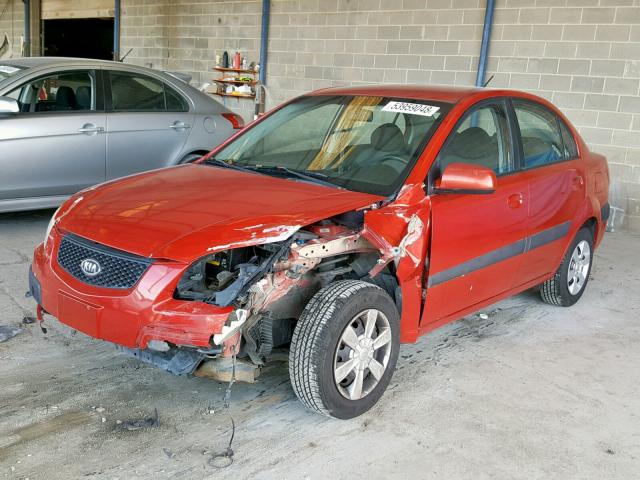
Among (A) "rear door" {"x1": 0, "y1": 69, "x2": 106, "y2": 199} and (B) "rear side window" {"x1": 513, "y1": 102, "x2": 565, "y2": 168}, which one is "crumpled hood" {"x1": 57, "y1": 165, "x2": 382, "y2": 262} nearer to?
(B) "rear side window" {"x1": 513, "y1": 102, "x2": 565, "y2": 168}

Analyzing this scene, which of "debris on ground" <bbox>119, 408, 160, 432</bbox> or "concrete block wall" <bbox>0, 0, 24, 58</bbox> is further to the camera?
"concrete block wall" <bbox>0, 0, 24, 58</bbox>

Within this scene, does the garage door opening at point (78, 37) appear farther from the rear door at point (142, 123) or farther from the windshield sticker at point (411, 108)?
the windshield sticker at point (411, 108)

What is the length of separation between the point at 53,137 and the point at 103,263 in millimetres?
3472

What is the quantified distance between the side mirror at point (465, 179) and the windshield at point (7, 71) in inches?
168

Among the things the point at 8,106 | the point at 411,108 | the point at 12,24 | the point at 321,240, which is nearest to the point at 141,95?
the point at 8,106

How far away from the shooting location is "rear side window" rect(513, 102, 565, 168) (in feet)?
13.3

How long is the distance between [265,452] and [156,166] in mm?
4224

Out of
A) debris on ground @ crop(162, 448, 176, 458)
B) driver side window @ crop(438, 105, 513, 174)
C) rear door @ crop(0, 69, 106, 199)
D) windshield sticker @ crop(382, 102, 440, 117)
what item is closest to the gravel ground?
debris on ground @ crop(162, 448, 176, 458)

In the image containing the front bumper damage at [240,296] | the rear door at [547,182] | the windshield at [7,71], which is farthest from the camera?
the windshield at [7,71]

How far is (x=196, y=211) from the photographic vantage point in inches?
116

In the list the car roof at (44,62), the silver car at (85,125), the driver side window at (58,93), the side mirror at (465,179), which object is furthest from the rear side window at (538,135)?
the car roof at (44,62)

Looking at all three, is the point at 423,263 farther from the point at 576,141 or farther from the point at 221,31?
the point at 221,31

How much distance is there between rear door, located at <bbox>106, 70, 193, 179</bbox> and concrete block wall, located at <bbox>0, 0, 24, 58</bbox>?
44.5ft

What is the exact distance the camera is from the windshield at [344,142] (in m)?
3.40
